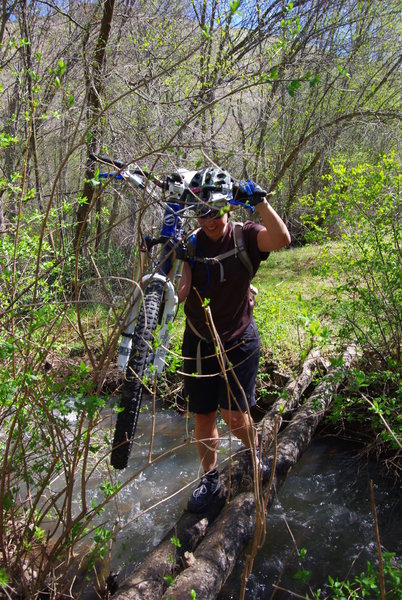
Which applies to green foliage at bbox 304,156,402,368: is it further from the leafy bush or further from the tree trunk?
the tree trunk

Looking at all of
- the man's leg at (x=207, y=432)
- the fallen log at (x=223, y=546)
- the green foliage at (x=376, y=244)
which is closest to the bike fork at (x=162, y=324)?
the man's leg at (x=207, y=432)

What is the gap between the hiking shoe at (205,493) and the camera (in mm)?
2901

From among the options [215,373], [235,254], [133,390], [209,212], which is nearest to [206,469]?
[215,373]

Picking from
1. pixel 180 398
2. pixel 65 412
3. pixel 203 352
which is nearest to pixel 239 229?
pixel 203 352

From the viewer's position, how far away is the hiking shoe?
2901 mm

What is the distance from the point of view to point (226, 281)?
2.92 meters

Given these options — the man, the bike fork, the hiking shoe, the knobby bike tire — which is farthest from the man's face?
the hiking shoe

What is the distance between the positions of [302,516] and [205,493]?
1.09 m

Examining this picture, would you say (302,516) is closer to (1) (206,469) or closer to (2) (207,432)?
(1) (206,469)

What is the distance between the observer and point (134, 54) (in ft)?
23.9

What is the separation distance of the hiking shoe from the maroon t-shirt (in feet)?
3.16

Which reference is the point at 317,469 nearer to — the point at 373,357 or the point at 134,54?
the point at 373,357

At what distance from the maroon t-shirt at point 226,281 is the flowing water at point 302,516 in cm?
71

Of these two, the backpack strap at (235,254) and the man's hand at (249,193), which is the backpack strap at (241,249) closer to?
the backpack strap at (235,254)
